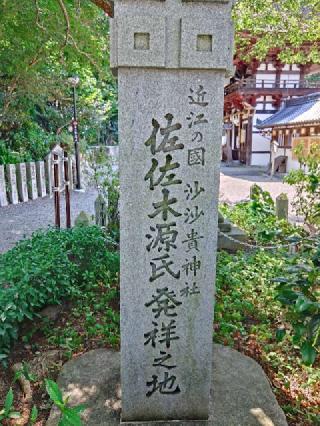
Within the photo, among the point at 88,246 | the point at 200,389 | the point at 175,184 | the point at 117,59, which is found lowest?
the point at 200,389

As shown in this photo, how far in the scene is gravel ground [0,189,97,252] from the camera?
667 cm

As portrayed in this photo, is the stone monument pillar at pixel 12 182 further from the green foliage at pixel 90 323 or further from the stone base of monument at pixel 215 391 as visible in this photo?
the stone base of monument at pixel 215 391

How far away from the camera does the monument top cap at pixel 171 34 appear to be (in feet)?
5.72

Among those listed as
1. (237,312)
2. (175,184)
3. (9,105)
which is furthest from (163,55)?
(9,105)

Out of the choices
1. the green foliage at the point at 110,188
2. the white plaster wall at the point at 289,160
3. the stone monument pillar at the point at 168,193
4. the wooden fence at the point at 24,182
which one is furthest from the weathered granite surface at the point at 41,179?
the white plaster wall at the point at 289,160

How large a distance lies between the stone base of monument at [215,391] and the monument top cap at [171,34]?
2077mm

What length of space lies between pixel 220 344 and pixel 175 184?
5.98ft

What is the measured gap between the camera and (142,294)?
209 centimetres

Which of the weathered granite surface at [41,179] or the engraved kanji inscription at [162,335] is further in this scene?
the weathered granite surface at [41,179]

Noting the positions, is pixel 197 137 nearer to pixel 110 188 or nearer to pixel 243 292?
pixel 243 292

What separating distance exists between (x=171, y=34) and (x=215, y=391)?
89.1 inches

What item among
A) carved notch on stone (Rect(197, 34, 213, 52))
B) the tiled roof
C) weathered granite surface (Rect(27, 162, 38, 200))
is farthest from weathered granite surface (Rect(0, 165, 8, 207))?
the tiled roof

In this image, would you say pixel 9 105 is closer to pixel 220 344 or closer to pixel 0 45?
pixel 0 45

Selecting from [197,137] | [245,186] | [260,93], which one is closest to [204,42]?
[197,137]
